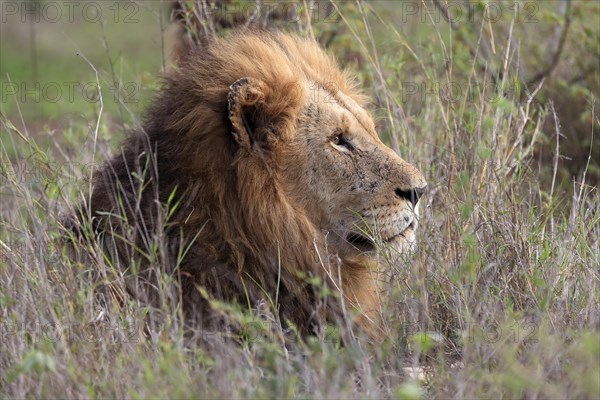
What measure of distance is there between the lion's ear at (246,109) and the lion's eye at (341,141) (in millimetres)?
417

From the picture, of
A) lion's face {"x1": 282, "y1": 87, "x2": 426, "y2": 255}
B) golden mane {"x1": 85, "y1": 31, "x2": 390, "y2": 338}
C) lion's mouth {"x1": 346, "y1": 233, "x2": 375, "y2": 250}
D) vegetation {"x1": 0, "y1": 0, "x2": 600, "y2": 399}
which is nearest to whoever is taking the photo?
vegetation {"x1": 0, "y1": 0, "x2": 600, "y2": 399}

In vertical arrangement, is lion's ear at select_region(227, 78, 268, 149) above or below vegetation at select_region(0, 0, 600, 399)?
above

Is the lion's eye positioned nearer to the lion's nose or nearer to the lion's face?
the lion's face

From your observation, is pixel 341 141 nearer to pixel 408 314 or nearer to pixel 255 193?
pixel 255 193

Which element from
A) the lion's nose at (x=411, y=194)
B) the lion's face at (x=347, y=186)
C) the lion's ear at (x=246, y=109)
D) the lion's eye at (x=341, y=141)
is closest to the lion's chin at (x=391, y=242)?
the lion's face at (x=347, y=186)

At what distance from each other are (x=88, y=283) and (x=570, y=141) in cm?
501

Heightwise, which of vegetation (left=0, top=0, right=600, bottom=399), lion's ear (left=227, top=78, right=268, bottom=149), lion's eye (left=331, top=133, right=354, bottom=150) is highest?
lion's ear (left=227, top=78, right=268, bottom=149)

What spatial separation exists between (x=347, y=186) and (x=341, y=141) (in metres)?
0.24

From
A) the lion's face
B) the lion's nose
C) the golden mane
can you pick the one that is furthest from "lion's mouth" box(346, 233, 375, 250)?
the lion's nose

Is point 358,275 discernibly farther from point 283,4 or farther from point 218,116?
point 283,4

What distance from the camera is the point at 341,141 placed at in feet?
15.0

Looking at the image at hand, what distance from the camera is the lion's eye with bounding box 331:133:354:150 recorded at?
179 inches

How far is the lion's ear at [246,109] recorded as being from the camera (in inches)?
164

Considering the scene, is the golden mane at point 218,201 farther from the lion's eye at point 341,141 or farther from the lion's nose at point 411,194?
the lion's nose at point 411,194
